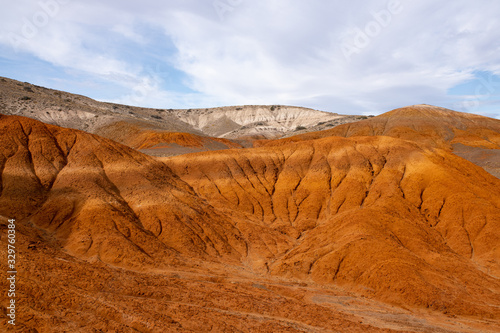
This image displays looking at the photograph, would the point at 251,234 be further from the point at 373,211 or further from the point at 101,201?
the point at 101,201

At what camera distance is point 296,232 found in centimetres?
4266

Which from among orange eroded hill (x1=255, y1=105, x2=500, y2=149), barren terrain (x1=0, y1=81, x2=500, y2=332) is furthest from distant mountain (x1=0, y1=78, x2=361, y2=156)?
barren terrain (x1=0, y1=81, x2=500, y2=332)

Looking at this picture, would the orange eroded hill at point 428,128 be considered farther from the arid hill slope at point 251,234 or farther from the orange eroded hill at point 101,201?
the orange eroded hill at point 101,201

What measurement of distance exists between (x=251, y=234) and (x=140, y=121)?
8694 cm

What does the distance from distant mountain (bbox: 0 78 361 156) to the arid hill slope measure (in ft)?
92.7

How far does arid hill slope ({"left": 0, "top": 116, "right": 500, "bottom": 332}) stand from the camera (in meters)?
20.3

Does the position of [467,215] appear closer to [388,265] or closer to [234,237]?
[388,265]

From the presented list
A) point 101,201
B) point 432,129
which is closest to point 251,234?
point 101,201

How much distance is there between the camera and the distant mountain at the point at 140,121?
96375 mm

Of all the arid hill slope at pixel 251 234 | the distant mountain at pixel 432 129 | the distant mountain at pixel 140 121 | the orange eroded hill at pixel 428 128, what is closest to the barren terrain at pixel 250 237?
the arid hill slope at pixel 251 234

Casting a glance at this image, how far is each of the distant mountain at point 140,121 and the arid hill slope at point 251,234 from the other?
2827 cm

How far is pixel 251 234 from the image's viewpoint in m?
40.5

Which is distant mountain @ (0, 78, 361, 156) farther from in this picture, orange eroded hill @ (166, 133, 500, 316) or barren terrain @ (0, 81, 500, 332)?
barren terrain @ (0, 81, 500, 332)

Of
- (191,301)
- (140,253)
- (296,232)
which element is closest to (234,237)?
(296,232)
